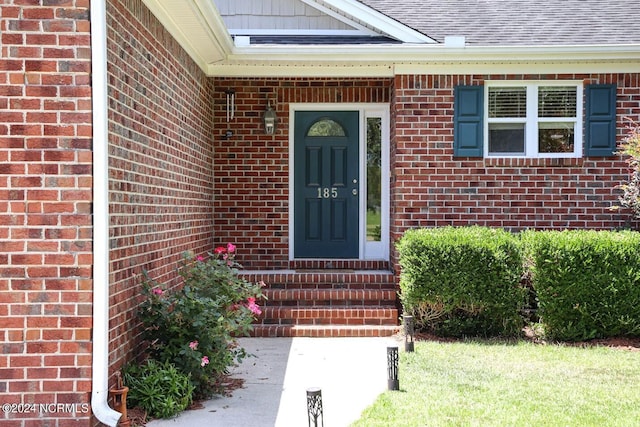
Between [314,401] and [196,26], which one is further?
[196,26]

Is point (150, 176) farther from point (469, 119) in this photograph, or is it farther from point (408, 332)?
point (469, 119)

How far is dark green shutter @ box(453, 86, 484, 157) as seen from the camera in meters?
9.30

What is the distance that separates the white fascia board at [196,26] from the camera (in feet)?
21.3

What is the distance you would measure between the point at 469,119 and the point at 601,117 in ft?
5.94

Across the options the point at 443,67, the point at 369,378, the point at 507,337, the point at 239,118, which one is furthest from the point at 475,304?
the point at 239,118

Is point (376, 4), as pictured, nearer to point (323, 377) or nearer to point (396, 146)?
point (396, 146)

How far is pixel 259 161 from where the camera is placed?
33.3 feet

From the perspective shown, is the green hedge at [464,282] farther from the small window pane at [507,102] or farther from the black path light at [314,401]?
the black path light at [314,401]

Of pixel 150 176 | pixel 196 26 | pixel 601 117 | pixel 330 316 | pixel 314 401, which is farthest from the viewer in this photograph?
pixel 601 117

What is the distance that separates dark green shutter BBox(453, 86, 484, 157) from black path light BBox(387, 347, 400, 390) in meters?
4.20

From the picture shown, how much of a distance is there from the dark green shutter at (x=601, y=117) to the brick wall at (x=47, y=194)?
7065mm

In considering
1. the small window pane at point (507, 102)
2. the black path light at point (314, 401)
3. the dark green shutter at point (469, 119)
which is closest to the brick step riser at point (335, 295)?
the dark green shutter at point (469, 119)

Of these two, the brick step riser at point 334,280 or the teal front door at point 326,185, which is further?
the teal front door at point 326,185

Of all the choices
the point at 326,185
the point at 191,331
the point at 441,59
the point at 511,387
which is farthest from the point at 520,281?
the point at 191,331
